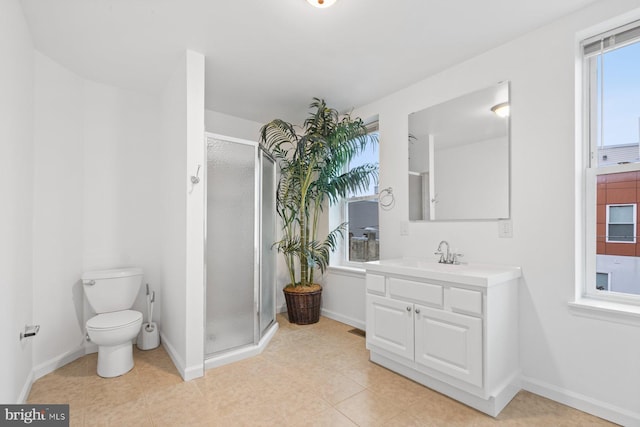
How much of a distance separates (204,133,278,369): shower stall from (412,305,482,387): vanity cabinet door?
1420mm

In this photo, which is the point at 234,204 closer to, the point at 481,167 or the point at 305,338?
the point at 305,338

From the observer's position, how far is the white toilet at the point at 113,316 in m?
2.29

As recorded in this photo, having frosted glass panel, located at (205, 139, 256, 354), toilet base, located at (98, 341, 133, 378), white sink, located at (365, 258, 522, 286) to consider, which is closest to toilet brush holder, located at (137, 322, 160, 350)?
toilet base, located at (98, 341, 133, 378)

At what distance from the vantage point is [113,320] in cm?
240

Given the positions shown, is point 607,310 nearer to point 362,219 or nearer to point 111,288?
point 362,219

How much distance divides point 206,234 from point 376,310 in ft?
4.82

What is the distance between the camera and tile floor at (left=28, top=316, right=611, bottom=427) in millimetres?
1823

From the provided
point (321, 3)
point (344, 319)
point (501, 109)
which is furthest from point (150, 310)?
point (501, 109)

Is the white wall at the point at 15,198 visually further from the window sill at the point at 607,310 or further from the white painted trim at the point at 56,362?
the window sill at the point at 607,310

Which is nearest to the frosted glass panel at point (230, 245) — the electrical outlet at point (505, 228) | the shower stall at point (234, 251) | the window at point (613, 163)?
the shower stall at point (234, 251)

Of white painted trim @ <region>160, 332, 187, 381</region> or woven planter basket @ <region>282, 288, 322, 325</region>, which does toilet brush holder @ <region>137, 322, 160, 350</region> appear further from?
woven planter basket @ <region>282, 288, 322, 325</region>

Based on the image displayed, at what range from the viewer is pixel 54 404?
196 cm

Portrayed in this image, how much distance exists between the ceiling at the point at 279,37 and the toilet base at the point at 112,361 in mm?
2255

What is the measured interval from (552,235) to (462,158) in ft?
2.84
